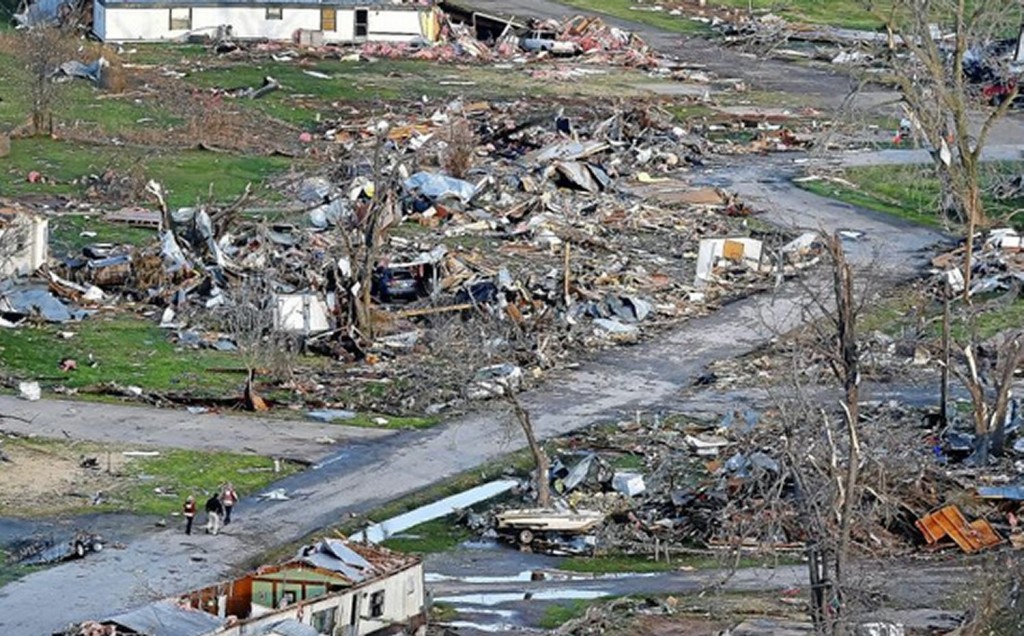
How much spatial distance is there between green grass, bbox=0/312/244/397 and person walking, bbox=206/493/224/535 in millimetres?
7216

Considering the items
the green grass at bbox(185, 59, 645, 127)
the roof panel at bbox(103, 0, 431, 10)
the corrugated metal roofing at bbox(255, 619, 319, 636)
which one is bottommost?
the corrugated metal roofing at bbox(255, 619, 319, 636)

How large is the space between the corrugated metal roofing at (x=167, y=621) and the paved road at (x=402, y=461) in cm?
304

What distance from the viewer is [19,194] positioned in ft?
191

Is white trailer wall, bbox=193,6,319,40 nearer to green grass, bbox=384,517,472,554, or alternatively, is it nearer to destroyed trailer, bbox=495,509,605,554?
green grass, bbox=384,517,472,554

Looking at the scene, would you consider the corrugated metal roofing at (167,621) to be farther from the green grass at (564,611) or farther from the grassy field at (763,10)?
the grassy field at (763,10)

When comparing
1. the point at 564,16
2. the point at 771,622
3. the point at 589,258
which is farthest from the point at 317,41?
the point at 771,622

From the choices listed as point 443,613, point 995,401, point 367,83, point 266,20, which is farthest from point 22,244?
point 266,20

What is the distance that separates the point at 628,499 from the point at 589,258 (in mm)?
16067

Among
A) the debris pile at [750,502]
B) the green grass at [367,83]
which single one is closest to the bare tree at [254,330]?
the debris pile at [750,502]

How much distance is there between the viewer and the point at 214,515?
36.2 metres

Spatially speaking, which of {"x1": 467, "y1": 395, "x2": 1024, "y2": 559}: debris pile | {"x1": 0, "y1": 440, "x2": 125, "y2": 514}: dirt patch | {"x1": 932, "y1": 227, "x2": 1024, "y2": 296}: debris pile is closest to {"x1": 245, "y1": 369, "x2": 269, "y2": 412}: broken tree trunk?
{"x1": 0, "y1": 440, "x2": 125, "y2": 514}: dirt patch

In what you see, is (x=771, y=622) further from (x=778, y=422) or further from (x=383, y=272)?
(x=383, y=272)

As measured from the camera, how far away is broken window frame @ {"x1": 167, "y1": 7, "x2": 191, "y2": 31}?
3145 inches

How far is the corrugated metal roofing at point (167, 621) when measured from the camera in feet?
94.2
